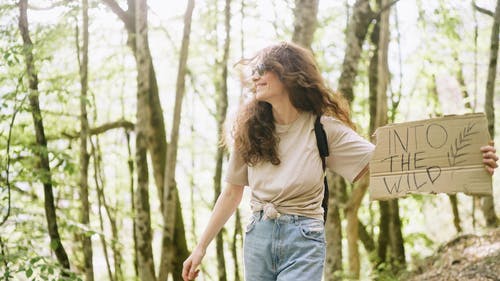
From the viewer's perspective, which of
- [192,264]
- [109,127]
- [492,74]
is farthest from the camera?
[109,127]

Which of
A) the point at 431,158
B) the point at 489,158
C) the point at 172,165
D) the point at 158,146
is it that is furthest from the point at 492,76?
Result: the point at 489,158

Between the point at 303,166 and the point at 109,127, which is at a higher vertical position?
the point at 109,127

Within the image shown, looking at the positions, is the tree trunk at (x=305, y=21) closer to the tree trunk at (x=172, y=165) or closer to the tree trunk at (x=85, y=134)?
the tree trunk at (x=172, y=165)

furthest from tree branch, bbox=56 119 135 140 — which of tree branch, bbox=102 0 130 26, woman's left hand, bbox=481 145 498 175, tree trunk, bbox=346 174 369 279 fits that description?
woman's left hand, bbox=481 145 498 175

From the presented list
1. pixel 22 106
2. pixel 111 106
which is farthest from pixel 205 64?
pixel 22 106

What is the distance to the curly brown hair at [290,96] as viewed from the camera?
304cm

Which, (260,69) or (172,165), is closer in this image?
(260,69)

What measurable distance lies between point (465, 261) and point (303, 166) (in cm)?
654

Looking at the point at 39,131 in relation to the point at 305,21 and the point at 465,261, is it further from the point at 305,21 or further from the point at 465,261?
the point at 465,261

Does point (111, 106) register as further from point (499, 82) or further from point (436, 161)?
point (436, 161)

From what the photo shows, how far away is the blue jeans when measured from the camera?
2807 millimetres

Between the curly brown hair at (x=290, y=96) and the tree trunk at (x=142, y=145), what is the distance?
14.5 feet

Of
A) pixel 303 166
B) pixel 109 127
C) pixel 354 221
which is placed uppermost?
pixel 109 127

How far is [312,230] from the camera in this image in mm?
2859
